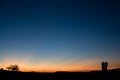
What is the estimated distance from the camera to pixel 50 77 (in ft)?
71.4

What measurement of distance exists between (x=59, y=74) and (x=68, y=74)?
3.56 feet

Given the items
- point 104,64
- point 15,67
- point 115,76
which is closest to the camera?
point 115,76

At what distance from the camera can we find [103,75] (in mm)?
20750

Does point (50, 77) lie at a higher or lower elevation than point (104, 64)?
lower

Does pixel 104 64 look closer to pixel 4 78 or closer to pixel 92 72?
pixel 92 72

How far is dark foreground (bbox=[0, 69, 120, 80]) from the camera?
2042 centimetres

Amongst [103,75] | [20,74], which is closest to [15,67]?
[20,74]

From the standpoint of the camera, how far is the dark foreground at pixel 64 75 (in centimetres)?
2042

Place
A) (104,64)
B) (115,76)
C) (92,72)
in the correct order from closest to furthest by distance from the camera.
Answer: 1. (115,76)
2. (92,72)
3. (104,64)

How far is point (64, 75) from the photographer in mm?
21156

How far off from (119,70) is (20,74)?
11992 mm

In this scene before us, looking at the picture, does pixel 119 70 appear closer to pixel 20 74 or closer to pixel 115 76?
pixel 115 76

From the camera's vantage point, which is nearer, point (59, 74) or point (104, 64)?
point (59, 74)

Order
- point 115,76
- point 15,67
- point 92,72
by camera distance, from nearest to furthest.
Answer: point 115,76
point 92,72
point 15,67
